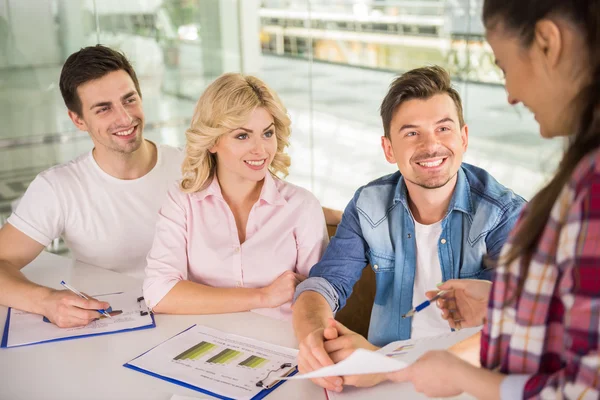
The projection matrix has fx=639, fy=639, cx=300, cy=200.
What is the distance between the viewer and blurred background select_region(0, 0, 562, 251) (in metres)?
4.51

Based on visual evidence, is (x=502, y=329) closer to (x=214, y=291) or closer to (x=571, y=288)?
(x=571, y=288)

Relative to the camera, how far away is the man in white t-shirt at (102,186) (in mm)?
2436

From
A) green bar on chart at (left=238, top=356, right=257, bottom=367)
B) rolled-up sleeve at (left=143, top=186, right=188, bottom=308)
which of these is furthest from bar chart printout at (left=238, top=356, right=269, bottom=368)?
rolled-up sleeve at (left=143, top=186, right=188, bottom=308)

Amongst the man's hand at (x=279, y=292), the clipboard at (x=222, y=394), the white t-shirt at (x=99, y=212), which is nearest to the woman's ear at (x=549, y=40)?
the clipboard at (x=222, y=394)

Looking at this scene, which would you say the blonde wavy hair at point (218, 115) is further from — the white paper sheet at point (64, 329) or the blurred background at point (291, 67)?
the blurred background at point (291, 67)

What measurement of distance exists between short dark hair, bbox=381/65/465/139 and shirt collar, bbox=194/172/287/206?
1.52ft

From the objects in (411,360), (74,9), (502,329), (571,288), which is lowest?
(411,360)

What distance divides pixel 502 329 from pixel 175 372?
0.87 metres

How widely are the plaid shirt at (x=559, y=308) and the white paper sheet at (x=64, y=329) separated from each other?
1156 millimetres

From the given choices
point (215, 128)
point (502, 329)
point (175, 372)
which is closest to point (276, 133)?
point (215, 128)

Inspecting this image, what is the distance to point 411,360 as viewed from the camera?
1.24 meters

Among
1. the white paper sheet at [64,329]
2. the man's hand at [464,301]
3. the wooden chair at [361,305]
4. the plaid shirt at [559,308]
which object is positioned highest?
the plaid shirt at [559,308]

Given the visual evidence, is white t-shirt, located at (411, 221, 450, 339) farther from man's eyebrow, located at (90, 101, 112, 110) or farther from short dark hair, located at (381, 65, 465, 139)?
man's eyebrow, located at (90, 101, 112, 110)

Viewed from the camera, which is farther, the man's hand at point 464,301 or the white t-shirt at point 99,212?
the white t-shirt at point 99,212
